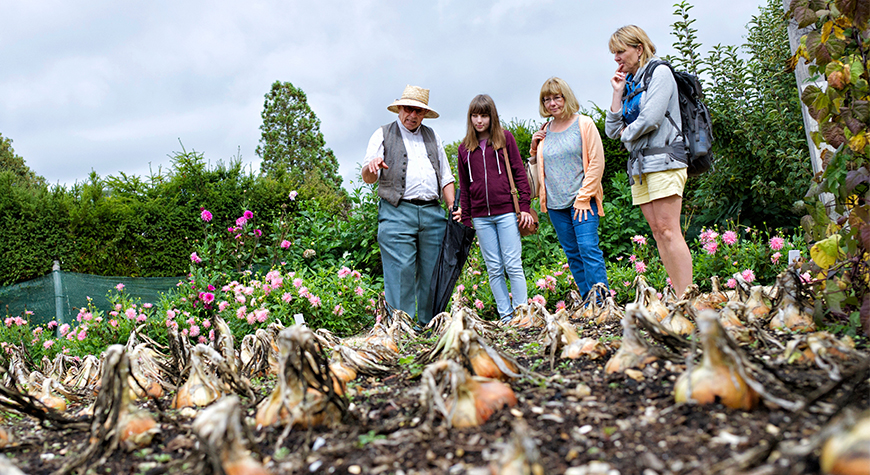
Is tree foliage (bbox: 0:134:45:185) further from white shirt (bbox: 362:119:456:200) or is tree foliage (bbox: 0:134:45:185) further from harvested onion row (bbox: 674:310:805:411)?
harvested onion row (bbox: 674:310:805:411)

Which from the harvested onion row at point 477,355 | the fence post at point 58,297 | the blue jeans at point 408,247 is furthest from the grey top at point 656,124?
the fence post at point 58,297

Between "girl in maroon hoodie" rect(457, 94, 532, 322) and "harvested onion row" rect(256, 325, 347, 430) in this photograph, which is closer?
"harvested onion row" rect(256, 325, 347, 430)

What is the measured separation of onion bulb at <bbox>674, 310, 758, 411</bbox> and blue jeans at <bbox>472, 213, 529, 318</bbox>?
2.43m

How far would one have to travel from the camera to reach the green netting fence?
5.80 metres

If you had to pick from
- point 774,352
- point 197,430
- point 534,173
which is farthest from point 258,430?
point 534,173

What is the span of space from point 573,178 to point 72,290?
5.37m

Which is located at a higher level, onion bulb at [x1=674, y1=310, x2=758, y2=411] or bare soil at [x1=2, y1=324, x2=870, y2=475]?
onion bulb at [x1=674, y1=310, x2=758, y2=411]

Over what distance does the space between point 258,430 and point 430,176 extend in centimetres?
272

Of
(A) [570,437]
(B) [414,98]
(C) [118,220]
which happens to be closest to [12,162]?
(C) [118,220]

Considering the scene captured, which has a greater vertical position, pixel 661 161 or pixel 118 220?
pixel 118 220

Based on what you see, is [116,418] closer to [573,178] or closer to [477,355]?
[477,355]

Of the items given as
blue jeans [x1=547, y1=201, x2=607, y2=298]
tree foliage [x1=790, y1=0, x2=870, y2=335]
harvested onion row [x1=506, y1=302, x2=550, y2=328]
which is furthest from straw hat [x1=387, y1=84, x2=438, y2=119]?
tree foliage [x1=790, y1=0, x2=870, y2=335]

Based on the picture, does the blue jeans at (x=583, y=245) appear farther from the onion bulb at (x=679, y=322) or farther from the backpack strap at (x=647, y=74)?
the onion bulb at (x=679, y=322)

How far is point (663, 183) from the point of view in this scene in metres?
2.93
